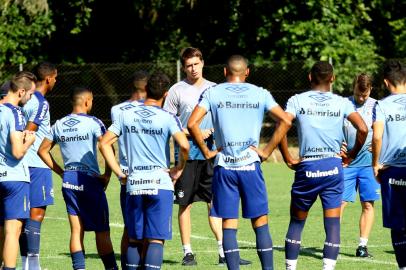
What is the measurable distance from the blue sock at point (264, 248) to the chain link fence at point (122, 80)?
60.5 ft

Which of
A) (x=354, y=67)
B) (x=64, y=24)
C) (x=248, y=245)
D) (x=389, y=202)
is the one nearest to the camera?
(x=389, y=202)

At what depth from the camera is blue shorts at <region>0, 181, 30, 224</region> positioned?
10547 millimetres

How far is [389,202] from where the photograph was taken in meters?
10.7

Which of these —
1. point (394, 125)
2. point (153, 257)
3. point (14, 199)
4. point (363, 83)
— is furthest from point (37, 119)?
point (363, 83)

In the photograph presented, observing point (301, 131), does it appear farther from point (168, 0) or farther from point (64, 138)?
point (168, 0)

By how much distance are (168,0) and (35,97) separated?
63.9ft

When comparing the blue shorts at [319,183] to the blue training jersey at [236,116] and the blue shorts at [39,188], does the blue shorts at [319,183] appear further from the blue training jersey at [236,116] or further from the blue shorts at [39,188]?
the blue shorts at [39,188]

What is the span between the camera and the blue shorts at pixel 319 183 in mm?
10750

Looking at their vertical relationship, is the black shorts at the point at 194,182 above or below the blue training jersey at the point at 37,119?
below

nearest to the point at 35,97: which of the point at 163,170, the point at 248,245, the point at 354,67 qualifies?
the point at 163,170

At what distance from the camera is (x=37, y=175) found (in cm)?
1162

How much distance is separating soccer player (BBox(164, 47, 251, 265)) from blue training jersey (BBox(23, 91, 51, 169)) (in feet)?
5.47

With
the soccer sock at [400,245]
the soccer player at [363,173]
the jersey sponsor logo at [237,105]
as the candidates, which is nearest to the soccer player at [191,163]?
the soccer player at [363,173]

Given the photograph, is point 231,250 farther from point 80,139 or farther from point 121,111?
point 80,139
